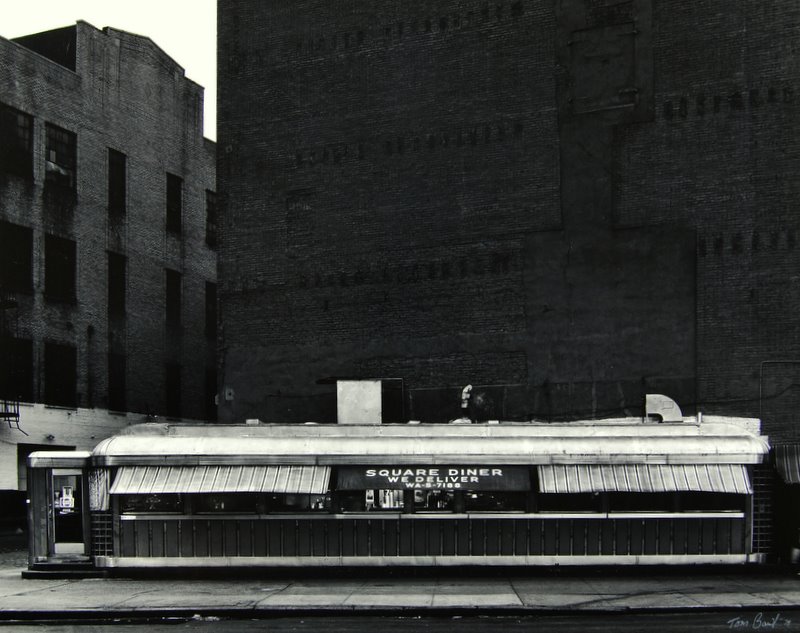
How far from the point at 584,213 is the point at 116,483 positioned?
42.6ft

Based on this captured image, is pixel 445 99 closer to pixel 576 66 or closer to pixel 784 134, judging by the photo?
pixel 576 66

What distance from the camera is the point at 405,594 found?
18.1m

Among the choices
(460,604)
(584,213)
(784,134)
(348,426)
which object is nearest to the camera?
(460,604)

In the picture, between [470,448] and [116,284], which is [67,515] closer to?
[470,448]

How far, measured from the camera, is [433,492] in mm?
21266

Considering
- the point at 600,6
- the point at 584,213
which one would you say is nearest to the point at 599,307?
the point at 584,213

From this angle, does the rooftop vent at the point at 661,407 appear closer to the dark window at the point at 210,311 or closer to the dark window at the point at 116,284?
the dark window at the point at 116,284

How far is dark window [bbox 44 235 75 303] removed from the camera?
3753cm

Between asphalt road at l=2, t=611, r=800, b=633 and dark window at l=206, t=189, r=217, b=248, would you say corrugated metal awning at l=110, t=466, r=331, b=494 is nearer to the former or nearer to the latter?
A: asphalt road at l=2, t=611, r=800, b=633

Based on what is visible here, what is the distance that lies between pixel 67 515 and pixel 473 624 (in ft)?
34.2

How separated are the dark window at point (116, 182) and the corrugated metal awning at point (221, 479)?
2125 cm

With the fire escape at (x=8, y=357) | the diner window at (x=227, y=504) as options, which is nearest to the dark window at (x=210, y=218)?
the fire escape at (x=8, y=357)

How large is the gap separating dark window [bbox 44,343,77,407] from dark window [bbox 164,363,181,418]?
5.16 metres

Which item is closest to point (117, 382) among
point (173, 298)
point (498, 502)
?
point (173, 298)
